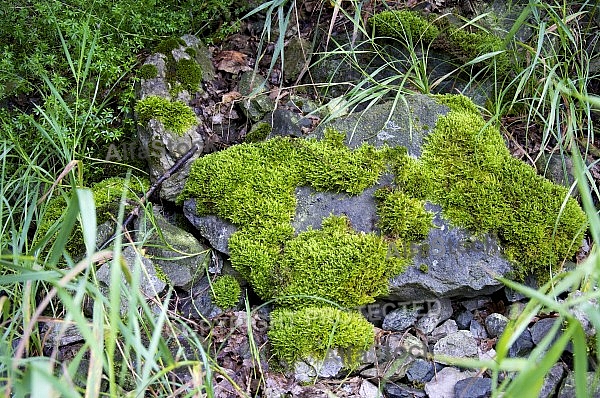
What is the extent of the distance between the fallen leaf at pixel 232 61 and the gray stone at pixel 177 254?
4.31ft

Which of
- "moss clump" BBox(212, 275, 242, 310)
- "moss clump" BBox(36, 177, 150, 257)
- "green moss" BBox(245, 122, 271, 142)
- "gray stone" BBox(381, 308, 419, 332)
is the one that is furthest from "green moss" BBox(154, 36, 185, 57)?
"gray stone" BBox(381, 308, 419, 332)

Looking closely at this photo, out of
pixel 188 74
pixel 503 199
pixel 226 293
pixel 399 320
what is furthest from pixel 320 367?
pixel 188 74

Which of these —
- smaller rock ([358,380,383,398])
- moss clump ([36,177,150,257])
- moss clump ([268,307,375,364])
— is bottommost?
Answer: smaller rock ([358,380,383,398])

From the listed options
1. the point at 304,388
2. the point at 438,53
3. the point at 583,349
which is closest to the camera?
the point at 583,349

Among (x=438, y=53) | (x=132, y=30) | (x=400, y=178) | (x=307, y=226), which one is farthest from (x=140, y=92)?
(x=438, y=53)

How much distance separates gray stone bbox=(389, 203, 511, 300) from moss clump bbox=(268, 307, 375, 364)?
27 centimetres

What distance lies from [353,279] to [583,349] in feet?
4.69

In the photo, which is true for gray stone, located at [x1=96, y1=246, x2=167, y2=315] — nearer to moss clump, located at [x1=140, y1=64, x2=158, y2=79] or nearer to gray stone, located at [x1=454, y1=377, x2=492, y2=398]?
moss clump, located at [x1=140, y1=64, x2=158, y2=79]

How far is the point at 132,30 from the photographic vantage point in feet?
11.2

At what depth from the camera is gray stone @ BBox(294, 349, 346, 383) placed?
2389 mm

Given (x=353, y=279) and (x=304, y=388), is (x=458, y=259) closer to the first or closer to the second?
(x=353, y=279)

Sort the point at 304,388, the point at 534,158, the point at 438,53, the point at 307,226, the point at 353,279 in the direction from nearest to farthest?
the point at 304,388 → the point at 353,279 → the point at 307,226 → the point at 534,158 → the point at 438,53

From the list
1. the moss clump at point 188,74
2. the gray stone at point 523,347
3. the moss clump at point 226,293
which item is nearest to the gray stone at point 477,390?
the gray stone at point 523,347

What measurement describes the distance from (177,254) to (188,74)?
1.23 metres
